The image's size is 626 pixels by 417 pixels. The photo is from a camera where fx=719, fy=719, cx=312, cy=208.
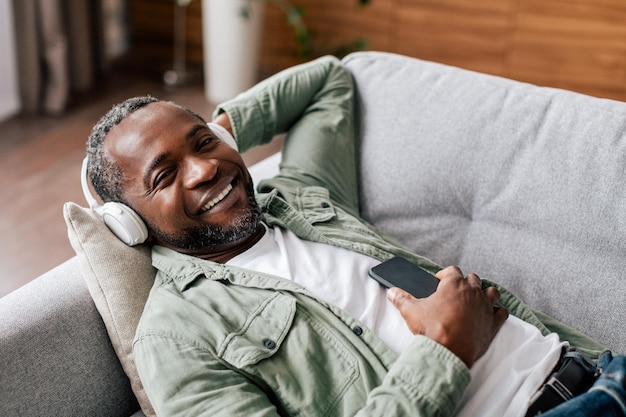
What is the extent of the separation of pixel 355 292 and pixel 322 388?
21cm

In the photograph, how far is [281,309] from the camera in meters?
1.32

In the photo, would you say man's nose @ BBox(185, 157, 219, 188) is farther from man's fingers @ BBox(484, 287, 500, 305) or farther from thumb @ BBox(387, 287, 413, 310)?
man's fingers @ BBox(484, 287, 500, 305)

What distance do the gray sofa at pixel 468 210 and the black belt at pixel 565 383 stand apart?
0.29 metres

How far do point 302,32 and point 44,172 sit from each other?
151cm

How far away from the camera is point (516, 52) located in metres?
3.77

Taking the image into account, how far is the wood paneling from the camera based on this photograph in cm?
360

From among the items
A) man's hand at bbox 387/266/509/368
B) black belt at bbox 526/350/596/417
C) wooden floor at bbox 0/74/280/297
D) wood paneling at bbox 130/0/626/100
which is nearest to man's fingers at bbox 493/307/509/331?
man's hand at bbox 387/266/509/368

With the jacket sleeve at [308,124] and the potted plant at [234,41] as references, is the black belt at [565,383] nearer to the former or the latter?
the jacket sleeve at [308,124]

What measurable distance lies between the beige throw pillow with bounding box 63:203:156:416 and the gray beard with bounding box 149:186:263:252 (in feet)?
0.26

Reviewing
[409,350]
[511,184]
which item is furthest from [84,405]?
[511,184]

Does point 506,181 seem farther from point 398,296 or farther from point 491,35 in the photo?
point 491,35

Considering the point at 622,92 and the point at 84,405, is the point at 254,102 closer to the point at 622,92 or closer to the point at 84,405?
the point at 84,405

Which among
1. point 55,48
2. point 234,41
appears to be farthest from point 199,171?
point 55,48

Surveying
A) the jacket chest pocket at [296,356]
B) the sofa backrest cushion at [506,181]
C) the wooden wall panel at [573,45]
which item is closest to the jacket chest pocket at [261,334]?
the jacket chest pocket at [296,356]
